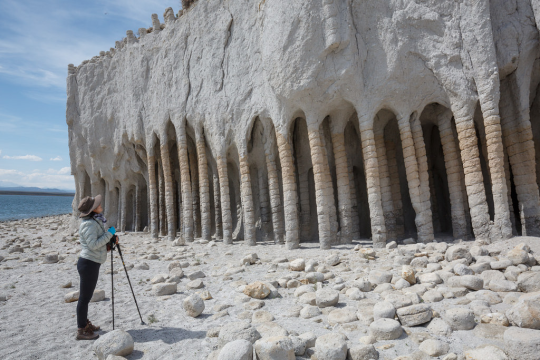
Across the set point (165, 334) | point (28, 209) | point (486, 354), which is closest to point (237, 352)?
point (165, 334)

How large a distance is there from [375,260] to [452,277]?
348cm

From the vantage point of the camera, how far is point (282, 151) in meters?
13.6

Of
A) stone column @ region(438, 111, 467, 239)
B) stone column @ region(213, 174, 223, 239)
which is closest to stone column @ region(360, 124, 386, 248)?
stone column @ region(438, 111, 467, 239)

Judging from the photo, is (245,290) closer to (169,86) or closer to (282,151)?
(282,151)

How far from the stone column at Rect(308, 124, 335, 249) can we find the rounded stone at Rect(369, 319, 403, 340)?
325 inches

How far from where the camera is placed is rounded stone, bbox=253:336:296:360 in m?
3.53

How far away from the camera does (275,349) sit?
11.6ft

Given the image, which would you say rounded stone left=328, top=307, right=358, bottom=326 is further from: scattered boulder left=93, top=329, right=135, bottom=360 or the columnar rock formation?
the columnar rock formation

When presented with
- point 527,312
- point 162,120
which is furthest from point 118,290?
point 162,120

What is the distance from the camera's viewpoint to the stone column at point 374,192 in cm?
1180

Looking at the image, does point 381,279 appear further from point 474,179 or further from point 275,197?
point 275,197

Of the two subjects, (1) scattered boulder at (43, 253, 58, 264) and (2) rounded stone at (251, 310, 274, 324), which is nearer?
(2) rounded stone at (251, 310, 274, 324)

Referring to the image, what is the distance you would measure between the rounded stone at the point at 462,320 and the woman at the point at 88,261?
4.78 metres

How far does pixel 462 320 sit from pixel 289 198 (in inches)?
373
